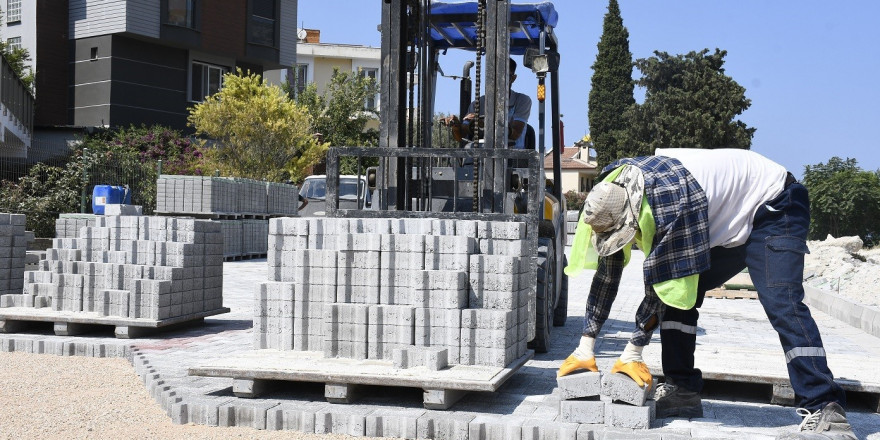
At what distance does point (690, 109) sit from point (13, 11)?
38344 mm

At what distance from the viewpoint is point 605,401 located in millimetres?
5242

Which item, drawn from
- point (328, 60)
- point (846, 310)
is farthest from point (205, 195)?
point (328, 60)

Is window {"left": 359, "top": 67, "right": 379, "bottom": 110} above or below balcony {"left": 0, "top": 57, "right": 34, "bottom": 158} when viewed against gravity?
above

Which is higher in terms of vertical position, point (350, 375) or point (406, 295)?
point (406, 295)

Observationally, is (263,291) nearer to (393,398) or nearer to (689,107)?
(393,398)

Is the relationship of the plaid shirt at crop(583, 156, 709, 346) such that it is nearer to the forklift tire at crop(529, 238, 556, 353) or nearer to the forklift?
the forklift

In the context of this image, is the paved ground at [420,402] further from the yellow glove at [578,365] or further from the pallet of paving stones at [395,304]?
the yellow glove at [578,365]

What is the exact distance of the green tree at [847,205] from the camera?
42.3 m

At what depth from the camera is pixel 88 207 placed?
68.0 ft

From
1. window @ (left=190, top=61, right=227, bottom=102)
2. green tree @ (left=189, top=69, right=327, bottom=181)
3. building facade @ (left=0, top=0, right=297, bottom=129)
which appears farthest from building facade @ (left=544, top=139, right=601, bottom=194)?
green tree @ (left=189, top=69, right=327, bottom=181)

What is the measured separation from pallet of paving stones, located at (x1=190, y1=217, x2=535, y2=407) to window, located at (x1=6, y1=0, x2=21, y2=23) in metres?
28.2

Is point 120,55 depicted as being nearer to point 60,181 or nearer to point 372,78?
point 60,181

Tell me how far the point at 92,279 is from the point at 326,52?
43830mm

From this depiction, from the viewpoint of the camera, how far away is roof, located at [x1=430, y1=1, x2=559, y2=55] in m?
8.95
